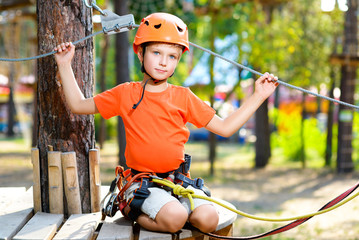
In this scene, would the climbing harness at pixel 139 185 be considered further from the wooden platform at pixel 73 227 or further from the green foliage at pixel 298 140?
the green foliage at pixel 298 140

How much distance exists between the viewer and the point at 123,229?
8.51 ft

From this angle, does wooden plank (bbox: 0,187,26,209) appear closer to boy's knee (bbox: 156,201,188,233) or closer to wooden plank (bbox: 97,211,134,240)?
wooden plank (bbox: 97,211,134,240)

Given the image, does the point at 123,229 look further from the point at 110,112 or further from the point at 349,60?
the point at 349,60

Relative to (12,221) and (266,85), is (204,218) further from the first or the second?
(12,221)

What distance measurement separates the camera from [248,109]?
9.15 feet

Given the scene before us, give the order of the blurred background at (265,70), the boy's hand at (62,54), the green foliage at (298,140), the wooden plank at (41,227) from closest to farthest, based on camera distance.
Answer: the wooden plank at (41,227) → the boy's hand at (62,54) → the blurred background at (265,70) → the green foliage at (298,140)

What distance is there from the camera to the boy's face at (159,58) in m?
2.69

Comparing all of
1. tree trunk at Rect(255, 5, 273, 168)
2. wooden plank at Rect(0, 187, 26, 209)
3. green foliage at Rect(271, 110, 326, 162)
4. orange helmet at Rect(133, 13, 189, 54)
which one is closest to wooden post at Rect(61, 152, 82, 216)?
wooden plank at Rect(0, 187, 26, 209)

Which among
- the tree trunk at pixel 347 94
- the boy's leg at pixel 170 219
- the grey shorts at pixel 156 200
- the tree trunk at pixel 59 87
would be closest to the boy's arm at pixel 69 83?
the tree trunk at pixel 59 87

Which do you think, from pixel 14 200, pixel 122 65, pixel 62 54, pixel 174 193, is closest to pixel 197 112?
pixel 174 193

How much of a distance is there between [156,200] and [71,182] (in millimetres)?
668

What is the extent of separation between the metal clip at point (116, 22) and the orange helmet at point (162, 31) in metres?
0.16

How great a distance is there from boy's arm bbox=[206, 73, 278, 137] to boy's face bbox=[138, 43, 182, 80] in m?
0.46

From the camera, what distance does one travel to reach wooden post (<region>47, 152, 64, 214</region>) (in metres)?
2.88
